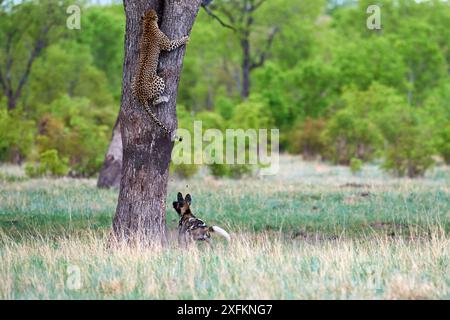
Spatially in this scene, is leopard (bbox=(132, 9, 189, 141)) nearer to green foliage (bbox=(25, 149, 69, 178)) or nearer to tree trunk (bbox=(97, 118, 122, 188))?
tree trunk (bbox=(97, 118, 122, 188))

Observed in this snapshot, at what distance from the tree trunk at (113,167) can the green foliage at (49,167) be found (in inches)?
139

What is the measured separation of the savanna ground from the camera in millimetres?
7586

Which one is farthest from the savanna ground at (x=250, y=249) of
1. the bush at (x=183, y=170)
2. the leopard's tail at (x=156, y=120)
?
the bush at (x=183, y=170)

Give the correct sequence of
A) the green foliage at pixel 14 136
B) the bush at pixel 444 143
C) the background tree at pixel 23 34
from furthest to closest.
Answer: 1. the background tree at pixel 23 34
2. the bush at pixel 444 143
3. the green foliage at pixel 14 136

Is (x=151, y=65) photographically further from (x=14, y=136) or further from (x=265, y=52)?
(x=265, y=52)

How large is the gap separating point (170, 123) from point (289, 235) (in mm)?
2851

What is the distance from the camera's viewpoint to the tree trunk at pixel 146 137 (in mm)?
10625

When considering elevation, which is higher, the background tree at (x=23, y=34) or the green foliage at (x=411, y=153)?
the background tree at (x=23, y=34)

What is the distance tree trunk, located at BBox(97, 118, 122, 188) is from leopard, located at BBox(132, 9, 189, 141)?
26.8 ft

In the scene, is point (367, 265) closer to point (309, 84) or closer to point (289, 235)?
point (289, 235)

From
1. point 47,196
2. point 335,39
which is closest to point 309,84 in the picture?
point 335,39

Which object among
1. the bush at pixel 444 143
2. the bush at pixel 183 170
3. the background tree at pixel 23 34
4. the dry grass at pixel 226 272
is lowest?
the dry grass at pixel 226 272

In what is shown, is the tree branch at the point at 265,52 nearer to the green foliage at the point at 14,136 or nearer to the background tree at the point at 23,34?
the background tree at the point at 23,34

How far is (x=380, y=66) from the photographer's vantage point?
4509 centimetres
